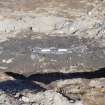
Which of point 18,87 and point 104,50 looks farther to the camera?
point 104,50

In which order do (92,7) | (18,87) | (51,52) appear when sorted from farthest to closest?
(92,7)
(51,52)
(18,87)

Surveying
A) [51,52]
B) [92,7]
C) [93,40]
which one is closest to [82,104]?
[51,52]

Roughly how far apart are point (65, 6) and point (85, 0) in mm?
851


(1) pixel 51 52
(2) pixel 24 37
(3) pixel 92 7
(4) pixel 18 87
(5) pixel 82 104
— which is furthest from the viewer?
(3) pixel 92 7

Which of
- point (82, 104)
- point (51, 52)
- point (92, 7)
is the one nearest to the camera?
point (82, 104)

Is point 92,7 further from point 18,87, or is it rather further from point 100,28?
point 18,87

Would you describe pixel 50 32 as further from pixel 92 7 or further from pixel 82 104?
pixel 82 104

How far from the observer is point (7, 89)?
7.22m

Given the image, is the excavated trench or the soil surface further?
the excavated trench

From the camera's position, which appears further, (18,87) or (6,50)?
(6,50)

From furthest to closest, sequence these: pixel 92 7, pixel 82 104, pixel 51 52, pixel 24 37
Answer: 1. pixel 92 7
2. pixel 24 37
3. pixel 51 52
4. pixel 82 104

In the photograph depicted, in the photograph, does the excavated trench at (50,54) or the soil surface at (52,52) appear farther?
the excavated trench at (50,54)

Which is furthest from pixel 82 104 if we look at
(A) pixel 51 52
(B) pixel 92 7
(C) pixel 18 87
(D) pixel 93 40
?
(B) pixel 92 7

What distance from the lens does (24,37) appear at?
35.8ft
